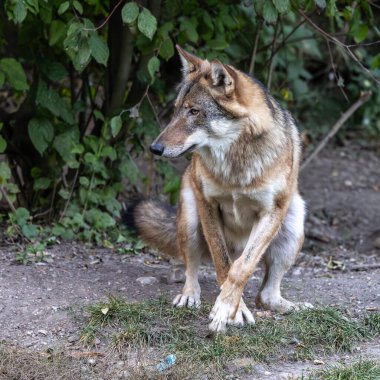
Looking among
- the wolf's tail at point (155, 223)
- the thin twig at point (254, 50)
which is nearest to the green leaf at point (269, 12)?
the wolf's tail at point (155, 223)

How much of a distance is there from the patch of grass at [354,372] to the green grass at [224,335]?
40cm

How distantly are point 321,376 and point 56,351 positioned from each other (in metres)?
1.86

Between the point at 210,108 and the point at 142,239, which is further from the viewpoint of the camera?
the point at 142,239

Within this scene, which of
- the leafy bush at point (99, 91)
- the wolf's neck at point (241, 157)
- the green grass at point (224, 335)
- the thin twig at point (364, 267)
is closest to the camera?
the green grass at point (224, 335)

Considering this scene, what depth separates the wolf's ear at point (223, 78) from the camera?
5.99m

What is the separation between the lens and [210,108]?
19.9ft

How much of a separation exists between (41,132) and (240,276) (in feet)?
10.1

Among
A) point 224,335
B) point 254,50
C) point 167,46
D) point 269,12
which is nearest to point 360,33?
point 254,50

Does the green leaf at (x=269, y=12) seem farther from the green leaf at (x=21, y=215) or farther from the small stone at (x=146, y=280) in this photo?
the green leaf at (x=21, y=215)

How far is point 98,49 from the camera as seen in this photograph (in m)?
7.14

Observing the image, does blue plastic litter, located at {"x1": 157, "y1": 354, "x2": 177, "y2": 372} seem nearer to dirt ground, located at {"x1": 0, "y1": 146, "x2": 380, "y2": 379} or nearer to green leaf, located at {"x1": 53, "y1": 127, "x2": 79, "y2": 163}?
dirt ground, located at {"x1": 0, "y1": 146, "x2": 380, "y2": 379}

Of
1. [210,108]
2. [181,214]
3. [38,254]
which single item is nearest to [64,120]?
[38,254]

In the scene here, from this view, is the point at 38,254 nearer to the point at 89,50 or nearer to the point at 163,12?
the point at 89,50

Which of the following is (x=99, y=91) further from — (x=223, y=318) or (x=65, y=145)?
(x=223, y=318)
